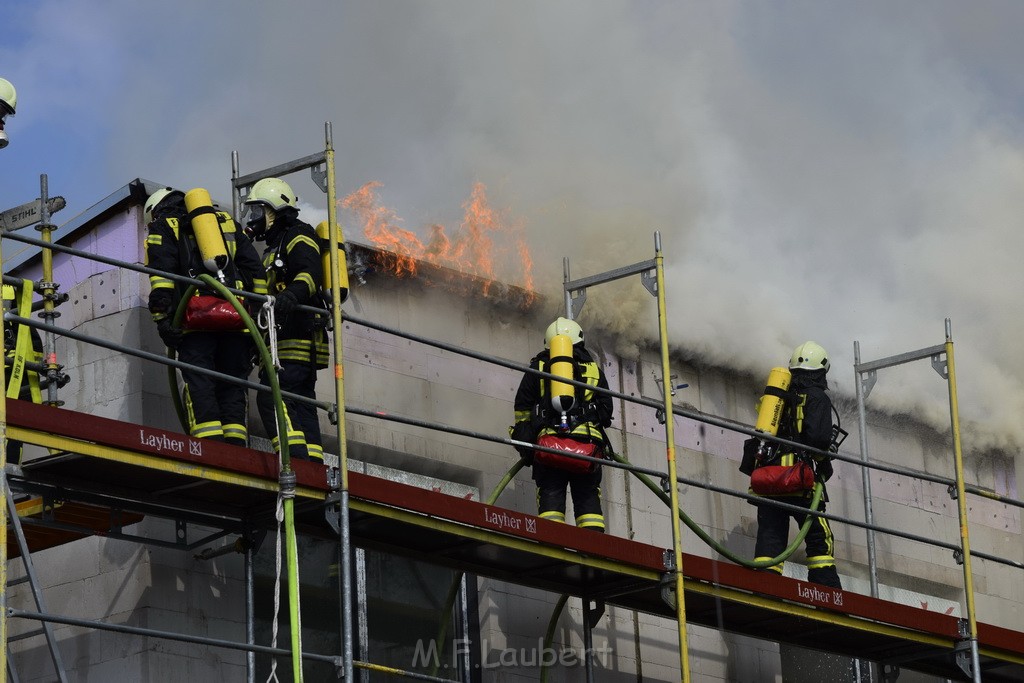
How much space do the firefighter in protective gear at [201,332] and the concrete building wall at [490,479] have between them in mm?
1012

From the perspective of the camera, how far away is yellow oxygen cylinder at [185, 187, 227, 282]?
1134 cm

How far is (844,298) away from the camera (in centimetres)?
2027

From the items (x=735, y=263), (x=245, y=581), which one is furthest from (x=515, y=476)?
(x=735, y=263)

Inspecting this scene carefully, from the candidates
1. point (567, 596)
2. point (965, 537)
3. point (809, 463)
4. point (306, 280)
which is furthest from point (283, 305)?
point (965, 537)

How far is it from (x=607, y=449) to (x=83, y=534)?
3.81 meters

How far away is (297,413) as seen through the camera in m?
11.7

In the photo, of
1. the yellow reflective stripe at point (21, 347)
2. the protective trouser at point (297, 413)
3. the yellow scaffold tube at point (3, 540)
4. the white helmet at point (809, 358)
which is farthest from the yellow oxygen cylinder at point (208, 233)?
the white helmet at point (809, 358)

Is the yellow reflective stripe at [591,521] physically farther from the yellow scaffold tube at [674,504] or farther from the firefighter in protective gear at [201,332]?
the firefighter in protective gear at [201,332]

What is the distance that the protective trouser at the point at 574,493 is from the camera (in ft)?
43.5

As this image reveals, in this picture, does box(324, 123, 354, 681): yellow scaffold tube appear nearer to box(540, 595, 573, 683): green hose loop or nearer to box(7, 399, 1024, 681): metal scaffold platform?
box(7, 399, 1024, 681): metal scaffold platform

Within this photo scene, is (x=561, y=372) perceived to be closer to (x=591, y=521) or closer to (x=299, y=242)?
(x=591, y=521)

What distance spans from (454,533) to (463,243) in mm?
4240

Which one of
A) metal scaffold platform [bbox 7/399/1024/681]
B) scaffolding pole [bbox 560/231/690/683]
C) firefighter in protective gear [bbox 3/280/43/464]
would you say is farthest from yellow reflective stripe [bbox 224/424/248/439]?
scaffolding pole [bbox 560/231/690/683]

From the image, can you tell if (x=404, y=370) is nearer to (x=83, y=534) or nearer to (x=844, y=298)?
(x=83, y=534)
